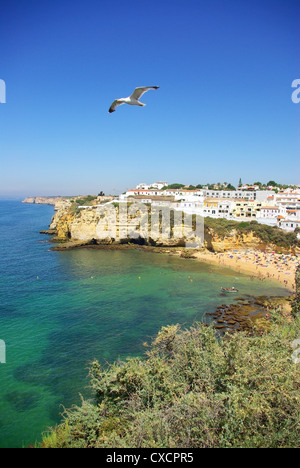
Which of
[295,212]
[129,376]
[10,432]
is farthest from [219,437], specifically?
[295,212]

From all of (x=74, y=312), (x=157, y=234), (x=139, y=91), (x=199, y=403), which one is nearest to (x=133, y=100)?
(x=139, y=91)

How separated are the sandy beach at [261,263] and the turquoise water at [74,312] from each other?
237 cm

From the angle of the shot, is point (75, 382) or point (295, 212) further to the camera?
point (295, 212)

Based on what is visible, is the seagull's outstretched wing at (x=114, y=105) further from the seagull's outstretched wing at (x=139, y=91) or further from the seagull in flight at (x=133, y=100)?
the seagull's outstretched wing at (x=139, y=91)

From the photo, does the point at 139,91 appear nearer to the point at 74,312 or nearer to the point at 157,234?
the point at 74,312

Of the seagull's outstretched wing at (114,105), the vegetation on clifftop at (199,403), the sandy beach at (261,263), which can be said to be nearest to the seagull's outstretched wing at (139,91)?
the seagull's outstretched wing at (114,105)

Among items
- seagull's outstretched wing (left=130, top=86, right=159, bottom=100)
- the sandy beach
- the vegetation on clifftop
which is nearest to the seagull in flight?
seagull's outstretched wing (left=130, top=86, right=159, bottom=100)

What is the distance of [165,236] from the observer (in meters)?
46.8

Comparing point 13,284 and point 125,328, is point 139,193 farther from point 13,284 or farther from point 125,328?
point 125,328

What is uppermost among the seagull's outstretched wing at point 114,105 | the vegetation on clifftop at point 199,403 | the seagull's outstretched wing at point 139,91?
the seagull's outstretched wing at point 139,91

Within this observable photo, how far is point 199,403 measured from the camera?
26.3ft

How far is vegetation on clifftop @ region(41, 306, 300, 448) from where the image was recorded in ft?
23.8

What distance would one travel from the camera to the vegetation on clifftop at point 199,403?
7246mm
